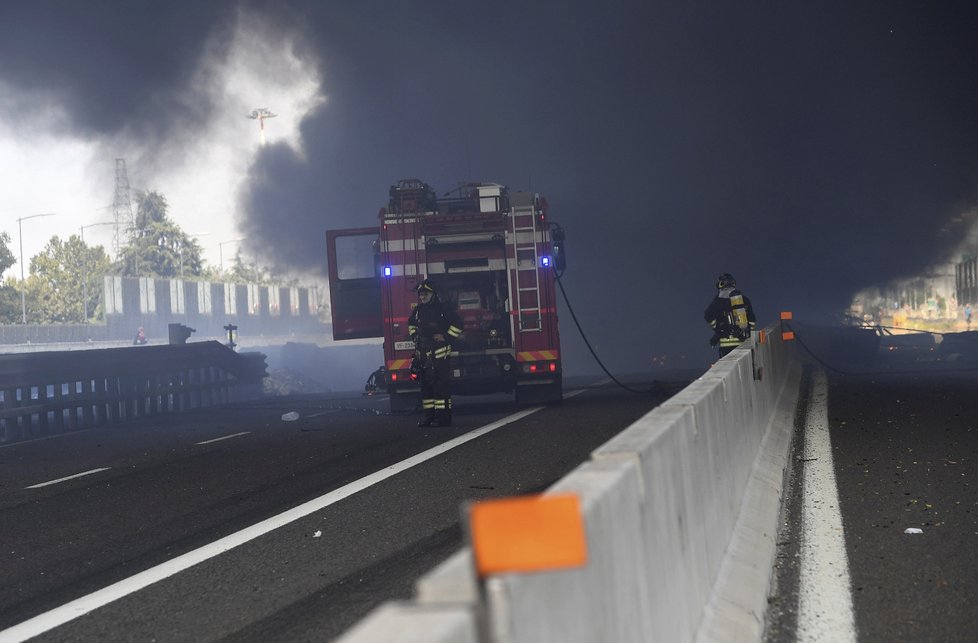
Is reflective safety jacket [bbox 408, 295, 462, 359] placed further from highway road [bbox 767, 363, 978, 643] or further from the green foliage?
the green foliage

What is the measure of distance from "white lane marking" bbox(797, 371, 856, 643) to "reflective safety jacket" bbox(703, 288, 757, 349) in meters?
5.49

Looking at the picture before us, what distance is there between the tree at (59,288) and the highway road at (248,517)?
94.4 meters

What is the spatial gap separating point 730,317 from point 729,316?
2 centimetres

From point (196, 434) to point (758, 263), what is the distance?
59228 mm

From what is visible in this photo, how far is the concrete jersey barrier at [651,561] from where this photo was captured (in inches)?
80.0

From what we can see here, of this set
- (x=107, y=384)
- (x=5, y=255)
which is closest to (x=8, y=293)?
(x=5, y=255)

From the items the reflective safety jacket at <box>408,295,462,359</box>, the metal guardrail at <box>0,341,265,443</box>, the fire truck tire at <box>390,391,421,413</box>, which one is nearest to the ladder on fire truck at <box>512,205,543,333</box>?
the fire truck tire at <box>390,391,421,413</box>

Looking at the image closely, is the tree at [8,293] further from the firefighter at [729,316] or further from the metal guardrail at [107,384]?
the firefighter at [729,316]

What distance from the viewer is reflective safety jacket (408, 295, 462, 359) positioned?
15102mm

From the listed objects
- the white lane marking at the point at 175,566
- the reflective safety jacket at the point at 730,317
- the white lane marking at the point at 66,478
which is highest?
the reflective safety jacket at the point at 730,317

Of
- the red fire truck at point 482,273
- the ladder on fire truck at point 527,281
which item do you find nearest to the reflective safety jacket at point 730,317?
the red fire truck at point 482,273

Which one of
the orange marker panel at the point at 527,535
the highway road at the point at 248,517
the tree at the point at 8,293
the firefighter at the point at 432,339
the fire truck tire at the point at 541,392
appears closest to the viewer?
the orange marker panel at the point at 527,535

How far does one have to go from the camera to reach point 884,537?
6.71 metres

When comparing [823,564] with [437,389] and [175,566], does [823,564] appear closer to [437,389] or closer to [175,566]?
[175,566]
